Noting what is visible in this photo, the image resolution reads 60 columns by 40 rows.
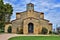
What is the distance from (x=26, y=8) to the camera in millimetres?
59969

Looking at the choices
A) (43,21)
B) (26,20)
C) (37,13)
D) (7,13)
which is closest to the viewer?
(26,20)

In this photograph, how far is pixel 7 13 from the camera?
6619cm

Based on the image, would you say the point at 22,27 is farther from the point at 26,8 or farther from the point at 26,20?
the point at 26,8

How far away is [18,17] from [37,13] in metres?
6.17

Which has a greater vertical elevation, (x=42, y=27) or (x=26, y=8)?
(x=26, y=8)

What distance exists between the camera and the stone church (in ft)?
171

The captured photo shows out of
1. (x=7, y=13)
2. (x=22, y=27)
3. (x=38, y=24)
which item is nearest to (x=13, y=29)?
(x=22, y=27)

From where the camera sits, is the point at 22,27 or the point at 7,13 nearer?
the point at 22,27

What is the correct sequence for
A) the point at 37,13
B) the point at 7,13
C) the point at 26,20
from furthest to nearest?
the point at 7,13 < the point at 37,13 < the point at 26,20

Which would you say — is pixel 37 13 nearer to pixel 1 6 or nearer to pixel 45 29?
pixel 45 29

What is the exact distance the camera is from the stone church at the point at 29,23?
52062 millimetres

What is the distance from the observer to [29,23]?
173ft

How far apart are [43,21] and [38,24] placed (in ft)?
11.4

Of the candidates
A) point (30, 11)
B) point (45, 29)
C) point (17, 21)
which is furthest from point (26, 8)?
point (45, 29)
